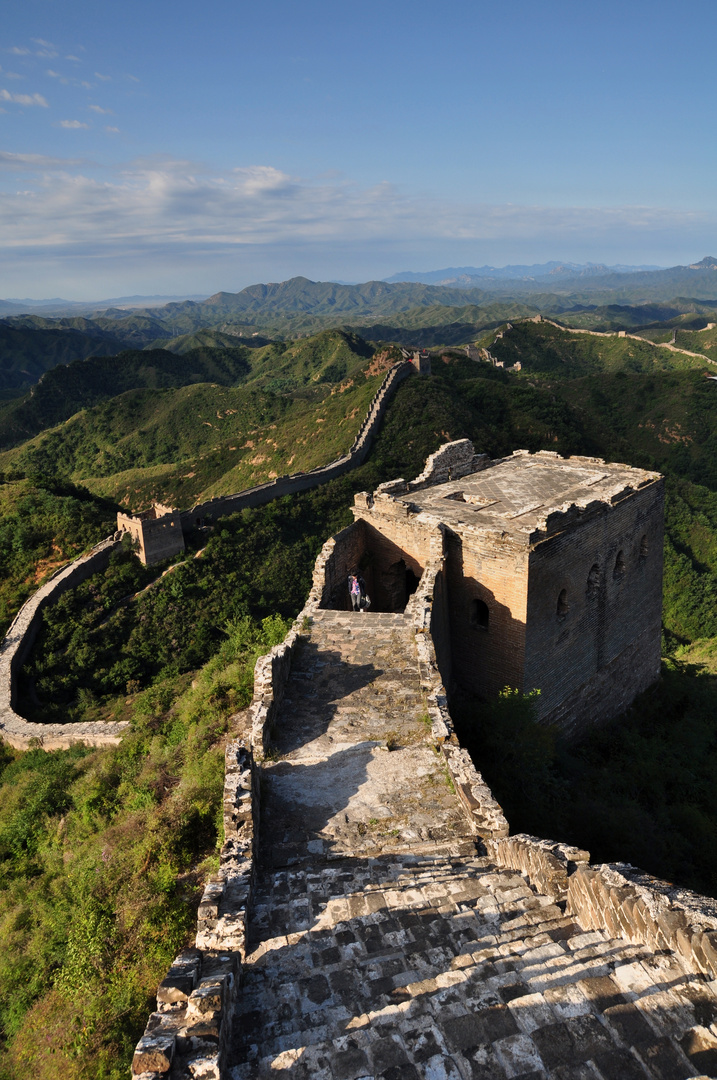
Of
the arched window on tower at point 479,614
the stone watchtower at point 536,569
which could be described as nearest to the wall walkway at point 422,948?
the stone watchtower at point 536,569

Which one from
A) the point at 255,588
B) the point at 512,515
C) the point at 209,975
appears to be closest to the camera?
the point at 209,975

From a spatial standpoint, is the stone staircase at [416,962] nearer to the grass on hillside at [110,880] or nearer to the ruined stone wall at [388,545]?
the grass on hillside at [110,880]

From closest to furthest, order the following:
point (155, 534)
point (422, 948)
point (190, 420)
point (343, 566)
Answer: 1. point (422, 948)
2. point (343, 566)
3. point (155, 534)
4. point (190, 420)

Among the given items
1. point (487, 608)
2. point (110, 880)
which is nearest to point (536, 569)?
point (487, 608)

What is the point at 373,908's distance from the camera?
488cm

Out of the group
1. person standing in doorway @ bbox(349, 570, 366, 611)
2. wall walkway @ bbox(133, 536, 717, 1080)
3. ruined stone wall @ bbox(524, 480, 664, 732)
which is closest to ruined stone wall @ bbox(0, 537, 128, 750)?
person standing in doorway @ bbox(349, 570, 366, 611)

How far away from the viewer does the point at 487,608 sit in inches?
477

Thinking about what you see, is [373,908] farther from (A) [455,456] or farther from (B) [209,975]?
(A) [455,456]

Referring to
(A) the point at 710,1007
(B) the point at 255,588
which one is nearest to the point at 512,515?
(A) the point at 710,1007

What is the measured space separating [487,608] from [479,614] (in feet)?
1.00

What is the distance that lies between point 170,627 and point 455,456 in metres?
14.9

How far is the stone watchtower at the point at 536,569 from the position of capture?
38.2ft

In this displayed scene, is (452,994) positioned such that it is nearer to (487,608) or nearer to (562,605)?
(487,608)

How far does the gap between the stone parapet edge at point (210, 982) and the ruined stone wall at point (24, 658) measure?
40.2ft
